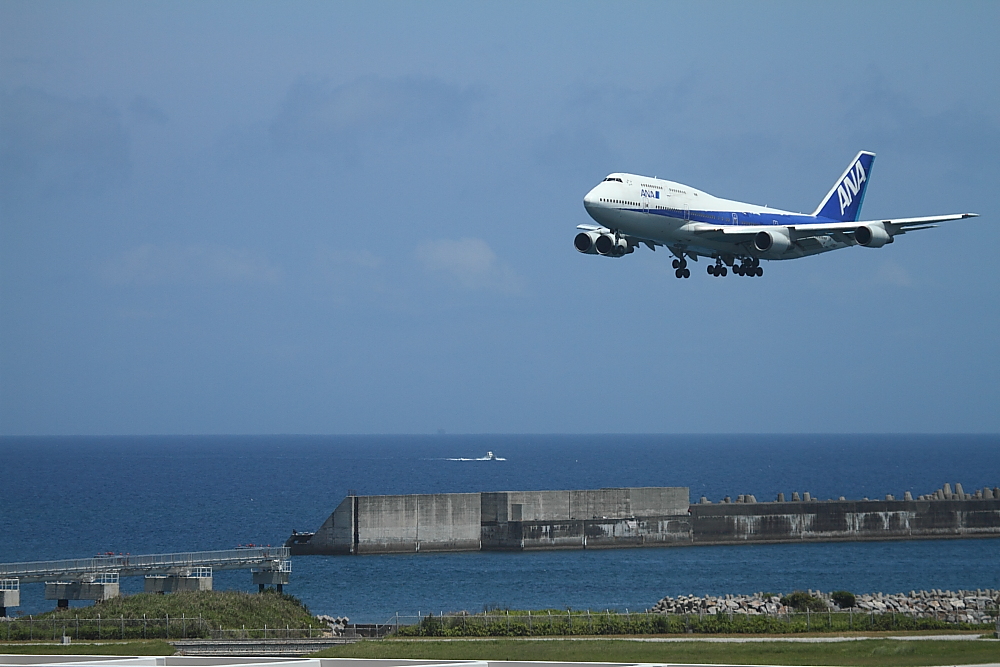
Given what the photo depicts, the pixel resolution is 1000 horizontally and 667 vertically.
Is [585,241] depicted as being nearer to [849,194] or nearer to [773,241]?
[773,241]

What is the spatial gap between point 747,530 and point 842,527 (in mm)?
9208

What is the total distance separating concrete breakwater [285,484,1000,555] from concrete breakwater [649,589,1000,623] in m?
35.5

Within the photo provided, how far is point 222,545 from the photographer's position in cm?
11825

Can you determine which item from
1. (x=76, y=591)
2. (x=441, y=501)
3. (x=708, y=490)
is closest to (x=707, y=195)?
(x=76, y=591)

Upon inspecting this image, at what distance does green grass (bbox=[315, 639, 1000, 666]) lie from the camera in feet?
139

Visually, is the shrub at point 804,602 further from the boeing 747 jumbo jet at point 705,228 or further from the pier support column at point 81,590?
the pier support column at point 81,590

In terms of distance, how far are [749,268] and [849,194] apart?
51.2ft

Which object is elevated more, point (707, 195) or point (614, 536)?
point (707, 195)

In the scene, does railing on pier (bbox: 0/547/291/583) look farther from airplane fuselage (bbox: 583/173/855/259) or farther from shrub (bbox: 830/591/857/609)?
shrub (bbox: 830/591/857/609)

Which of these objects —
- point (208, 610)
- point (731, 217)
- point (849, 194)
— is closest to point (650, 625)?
point (208, 610)

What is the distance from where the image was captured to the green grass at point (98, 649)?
151 feet

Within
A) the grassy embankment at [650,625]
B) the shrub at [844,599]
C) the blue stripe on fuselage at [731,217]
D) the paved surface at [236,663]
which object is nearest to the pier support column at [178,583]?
the grassy embankment at [650,625]

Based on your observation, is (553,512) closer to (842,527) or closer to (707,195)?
(842,527)

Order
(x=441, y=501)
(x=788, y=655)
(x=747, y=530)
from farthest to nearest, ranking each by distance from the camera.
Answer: (x=747, y=530) < (x=441, y=501) < (x=788, y=655)
